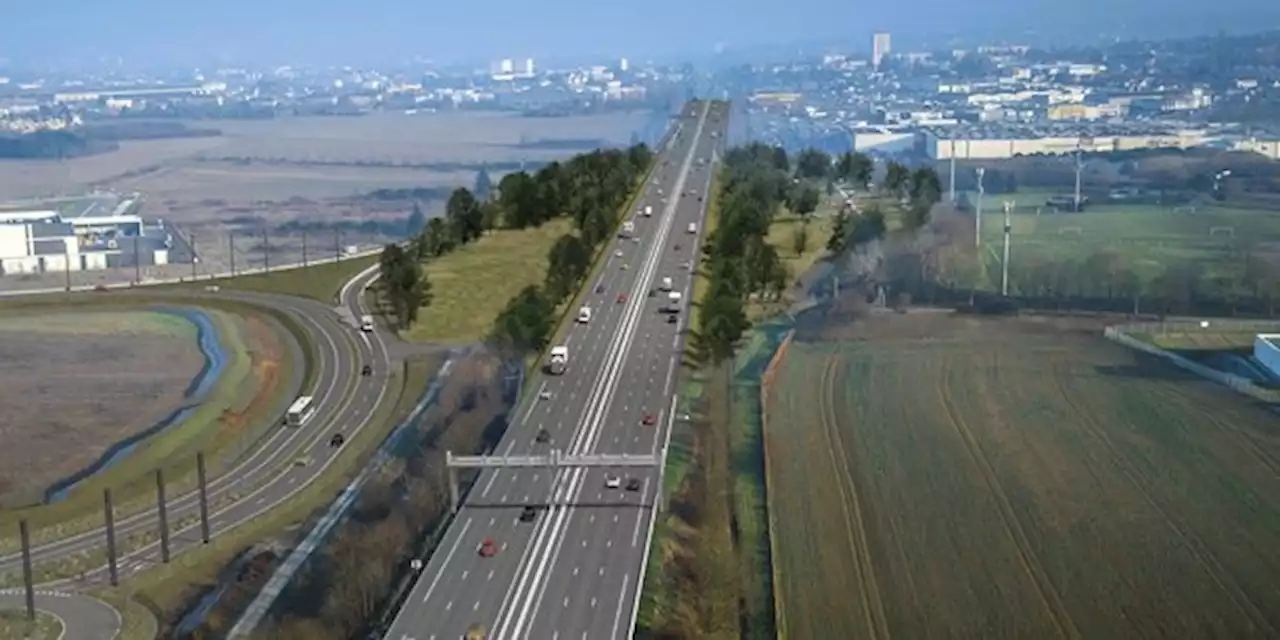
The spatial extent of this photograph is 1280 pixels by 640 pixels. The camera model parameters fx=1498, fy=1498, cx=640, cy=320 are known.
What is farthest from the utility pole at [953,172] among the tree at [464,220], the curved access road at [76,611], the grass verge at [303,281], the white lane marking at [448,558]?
the curved access road at [76,611]

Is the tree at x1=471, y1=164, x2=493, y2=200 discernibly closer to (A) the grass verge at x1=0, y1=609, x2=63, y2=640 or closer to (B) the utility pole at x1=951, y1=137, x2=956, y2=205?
(B) the utility pole at x1=951, y1=137, x2=956, y2=205

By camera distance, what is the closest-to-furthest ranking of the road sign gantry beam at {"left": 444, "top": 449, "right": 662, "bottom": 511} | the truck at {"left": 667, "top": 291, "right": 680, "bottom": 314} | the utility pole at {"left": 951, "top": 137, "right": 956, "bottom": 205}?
the road sign gantry beam at {"left": 444, "top": 449, "right": 662, "bottom": 511} < the truck at {"left": 667, "top": 291, "right": 680, "bottom": 314} < the utility pole at {"left": 951, "top": 137, "right": 956, "bottom": 205}

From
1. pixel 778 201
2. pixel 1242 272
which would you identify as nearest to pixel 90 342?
pixel 778 201

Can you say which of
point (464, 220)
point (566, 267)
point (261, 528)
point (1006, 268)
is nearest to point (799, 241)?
point (1006, 268)

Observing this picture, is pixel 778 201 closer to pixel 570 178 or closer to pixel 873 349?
pixel 570 178

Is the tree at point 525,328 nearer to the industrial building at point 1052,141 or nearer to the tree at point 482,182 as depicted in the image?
the industrial building at point 1052,141

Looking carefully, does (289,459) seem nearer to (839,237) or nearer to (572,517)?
(572,517)

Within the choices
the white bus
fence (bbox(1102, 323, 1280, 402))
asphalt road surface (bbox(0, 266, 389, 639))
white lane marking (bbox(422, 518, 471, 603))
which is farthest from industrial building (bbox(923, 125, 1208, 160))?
→ white lane marking (bbox(422, 518, 471, 603))

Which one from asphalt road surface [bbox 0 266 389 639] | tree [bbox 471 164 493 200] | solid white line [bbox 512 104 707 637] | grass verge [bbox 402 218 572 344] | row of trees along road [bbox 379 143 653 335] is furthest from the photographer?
tree [bbox 471 164 493 200]
